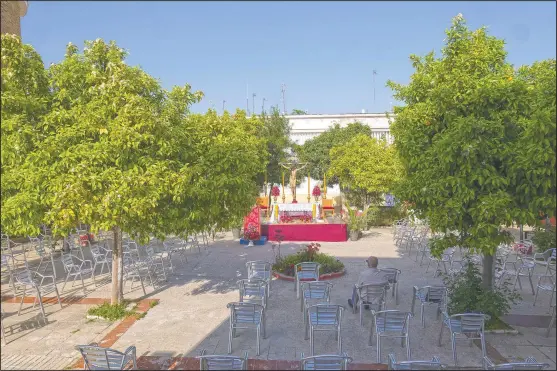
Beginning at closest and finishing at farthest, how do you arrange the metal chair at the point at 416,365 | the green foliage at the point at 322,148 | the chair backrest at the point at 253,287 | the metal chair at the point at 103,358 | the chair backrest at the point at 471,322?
the metal chair at the point at 416,365, the metal chair at the point at 103,358, the chair backrest at the point at 471,322, the chair backrest at the point at 253,287, the green foliage at the point at 322,148

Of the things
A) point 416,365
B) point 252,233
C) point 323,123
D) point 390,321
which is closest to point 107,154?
point 390,321

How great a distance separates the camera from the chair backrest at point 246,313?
6.27 metres

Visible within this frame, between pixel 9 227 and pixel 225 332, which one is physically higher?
pixel 9 227

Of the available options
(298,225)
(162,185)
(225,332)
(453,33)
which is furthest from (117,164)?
(298,225)

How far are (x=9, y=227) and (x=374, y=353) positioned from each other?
5869 millimetres

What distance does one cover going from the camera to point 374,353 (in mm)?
6184

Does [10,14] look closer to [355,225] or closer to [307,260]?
[307,260]

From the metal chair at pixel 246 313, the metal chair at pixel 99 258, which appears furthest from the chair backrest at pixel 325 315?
the metal chair at pixel 99 258

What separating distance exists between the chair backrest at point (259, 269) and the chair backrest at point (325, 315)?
10.2 feet

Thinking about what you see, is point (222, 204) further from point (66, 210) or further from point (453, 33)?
point (453, 33)

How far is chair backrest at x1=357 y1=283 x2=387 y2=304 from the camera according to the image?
7.13 meters

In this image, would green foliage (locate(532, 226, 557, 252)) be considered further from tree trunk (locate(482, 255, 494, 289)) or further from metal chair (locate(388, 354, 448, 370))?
metal chair (locate(388, 354, 448, 370))

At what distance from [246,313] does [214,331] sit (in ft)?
3.52

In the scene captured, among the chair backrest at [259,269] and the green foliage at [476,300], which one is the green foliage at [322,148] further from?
the green foliage at [476,300]
